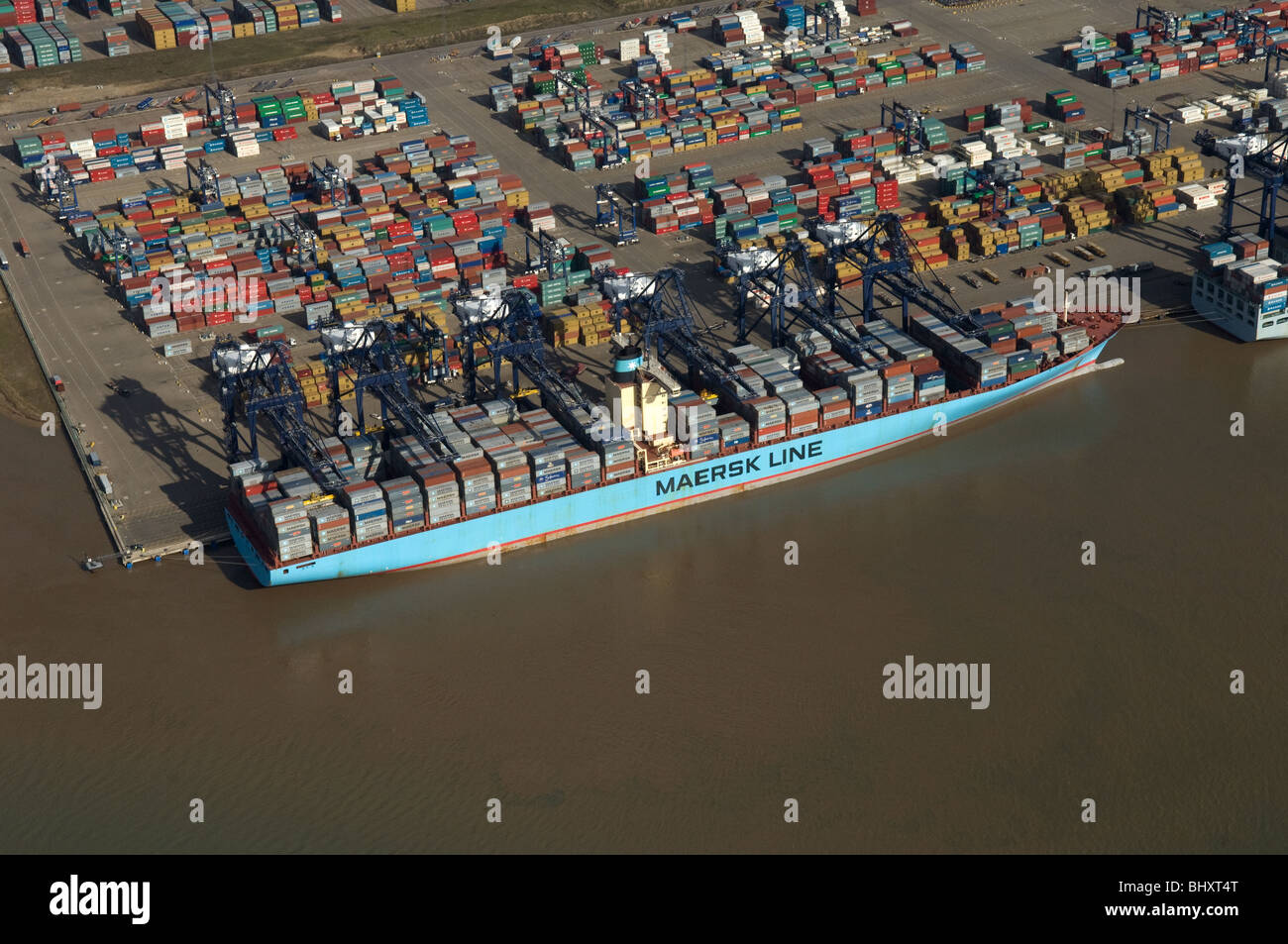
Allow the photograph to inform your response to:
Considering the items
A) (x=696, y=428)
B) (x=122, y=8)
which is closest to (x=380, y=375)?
(x=696, y=428)

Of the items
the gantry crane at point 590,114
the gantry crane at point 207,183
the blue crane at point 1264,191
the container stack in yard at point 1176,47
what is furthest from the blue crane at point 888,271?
the container stack in yard at point 1176,47

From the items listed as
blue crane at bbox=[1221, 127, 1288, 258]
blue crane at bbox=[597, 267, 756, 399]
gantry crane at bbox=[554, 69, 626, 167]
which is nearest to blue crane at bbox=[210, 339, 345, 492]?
blue crane at bbox=[597, 267, 756, 399]

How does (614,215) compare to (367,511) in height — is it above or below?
above

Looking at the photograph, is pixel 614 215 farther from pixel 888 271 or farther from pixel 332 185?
pixel 888 271

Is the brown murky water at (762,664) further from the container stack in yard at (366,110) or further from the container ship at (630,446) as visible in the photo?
the container stack in yard at (366,110)

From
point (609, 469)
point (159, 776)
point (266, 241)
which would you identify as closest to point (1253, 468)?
point (609, 469)

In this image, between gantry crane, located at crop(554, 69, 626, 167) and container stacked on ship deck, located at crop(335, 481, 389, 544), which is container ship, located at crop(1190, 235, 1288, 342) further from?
container stacked on ship deck, located at crop(335, 481, 389, 544)
